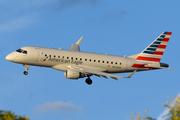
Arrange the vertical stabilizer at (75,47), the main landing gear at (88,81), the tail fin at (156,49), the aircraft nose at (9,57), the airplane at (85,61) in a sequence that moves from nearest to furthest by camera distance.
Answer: the airplane at (85,61), the aircraft nose at (9,57), the main landing gear at (88,81), the tail fin at (156,49), the vertical stabilizer at (75,47)

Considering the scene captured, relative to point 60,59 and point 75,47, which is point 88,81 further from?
point 75,47

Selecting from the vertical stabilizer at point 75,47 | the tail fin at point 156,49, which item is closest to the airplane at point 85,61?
the tail fin at point 156,49

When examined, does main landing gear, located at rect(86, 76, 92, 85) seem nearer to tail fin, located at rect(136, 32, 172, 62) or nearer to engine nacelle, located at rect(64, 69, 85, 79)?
engine nacelle, located at rect(64, 69, 85, 79)

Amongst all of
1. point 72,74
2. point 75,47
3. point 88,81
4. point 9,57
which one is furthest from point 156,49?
point 9,57

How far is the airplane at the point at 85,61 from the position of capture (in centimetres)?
5801

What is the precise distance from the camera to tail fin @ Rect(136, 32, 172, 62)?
6512 centimetres

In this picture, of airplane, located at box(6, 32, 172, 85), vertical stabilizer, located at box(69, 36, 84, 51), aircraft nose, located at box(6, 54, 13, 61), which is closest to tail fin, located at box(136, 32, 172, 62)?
airplane, located at box(6, 32, 172, 85)

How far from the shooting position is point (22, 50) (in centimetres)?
5888

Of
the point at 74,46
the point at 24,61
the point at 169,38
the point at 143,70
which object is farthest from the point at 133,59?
the point at 24,61

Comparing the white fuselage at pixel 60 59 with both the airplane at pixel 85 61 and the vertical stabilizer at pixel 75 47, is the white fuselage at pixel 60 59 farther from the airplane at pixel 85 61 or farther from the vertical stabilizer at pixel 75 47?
the vertical stabilizer at pixel 75 47

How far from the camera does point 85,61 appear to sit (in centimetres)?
6009

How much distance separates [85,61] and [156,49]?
52.6 ft

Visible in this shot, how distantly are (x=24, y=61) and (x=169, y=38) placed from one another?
3074cm

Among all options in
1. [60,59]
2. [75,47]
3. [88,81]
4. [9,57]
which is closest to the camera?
[60,59]
